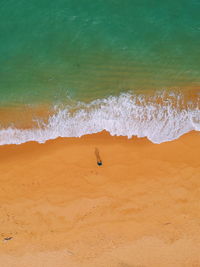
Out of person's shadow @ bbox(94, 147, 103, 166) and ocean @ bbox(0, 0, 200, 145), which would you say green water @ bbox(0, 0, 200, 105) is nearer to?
ocean @ bbox(0, 0, 200, 145)

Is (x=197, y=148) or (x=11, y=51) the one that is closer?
(x=197, y=148)

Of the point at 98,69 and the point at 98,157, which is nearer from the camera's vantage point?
the point at 98,157

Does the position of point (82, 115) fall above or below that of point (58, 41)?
below

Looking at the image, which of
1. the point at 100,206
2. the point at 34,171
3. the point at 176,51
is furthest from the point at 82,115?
the point at 176,51

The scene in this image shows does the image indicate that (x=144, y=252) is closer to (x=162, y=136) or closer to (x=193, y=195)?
(x=193, y=195)

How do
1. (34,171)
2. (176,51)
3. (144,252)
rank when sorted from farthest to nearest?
1. (176,51)
2. (34,171)
3. (144,252)

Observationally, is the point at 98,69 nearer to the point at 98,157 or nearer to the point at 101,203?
the point at 98,157

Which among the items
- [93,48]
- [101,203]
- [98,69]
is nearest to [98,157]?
[101,203]
